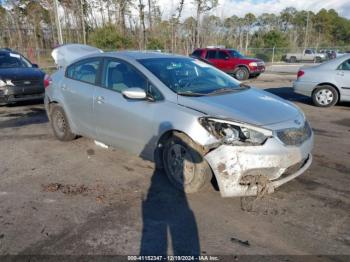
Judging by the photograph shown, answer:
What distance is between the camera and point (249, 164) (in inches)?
129

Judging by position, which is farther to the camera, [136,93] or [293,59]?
[293,59]

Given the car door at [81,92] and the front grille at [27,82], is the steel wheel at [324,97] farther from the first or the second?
the front grille at [27,82]

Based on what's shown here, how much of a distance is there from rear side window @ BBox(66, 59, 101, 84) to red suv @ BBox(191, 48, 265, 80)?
13482 mm

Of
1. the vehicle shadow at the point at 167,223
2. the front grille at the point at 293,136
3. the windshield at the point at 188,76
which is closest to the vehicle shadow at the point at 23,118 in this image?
the windshield at the point at 188,76

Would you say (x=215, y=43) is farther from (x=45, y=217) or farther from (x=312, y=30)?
(x=45, y=217)

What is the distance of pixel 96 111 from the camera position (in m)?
4.74

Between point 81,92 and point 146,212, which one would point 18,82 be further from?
point 146,212

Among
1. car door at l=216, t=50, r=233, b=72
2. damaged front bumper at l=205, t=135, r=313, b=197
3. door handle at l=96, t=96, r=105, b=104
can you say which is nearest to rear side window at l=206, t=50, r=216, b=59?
car door at l=216, t=50, r=233, b=72

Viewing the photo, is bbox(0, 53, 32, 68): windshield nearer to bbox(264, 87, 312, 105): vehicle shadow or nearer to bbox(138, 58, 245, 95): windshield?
bbox(138, 58, 245, 95): windshield

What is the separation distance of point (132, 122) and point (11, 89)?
21.0ft

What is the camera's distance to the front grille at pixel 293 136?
11.3ft

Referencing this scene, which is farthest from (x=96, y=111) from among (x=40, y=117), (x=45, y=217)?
(x=40, y=117)

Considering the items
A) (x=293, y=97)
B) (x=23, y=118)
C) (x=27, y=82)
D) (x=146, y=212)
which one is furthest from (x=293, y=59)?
(x=146, y=212)

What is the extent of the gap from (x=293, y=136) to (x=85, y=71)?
3287 mm
